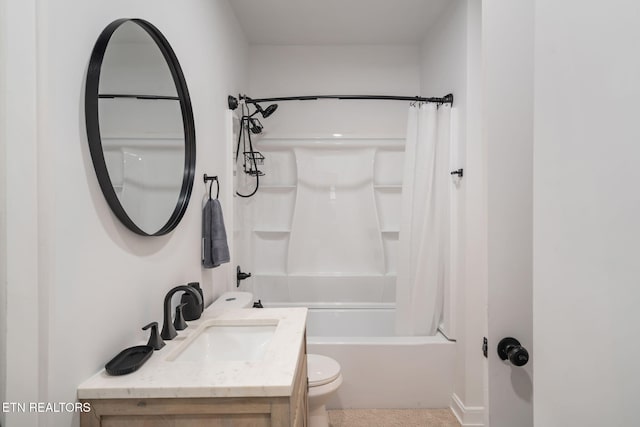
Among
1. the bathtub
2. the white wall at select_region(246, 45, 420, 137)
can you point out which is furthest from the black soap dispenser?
the white wall at select_region(246, 45, 420, 137)

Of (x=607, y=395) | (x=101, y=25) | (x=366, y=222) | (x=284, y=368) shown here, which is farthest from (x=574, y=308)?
(x=366, y=222)

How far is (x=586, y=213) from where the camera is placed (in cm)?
64

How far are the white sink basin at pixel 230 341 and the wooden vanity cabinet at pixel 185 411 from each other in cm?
34

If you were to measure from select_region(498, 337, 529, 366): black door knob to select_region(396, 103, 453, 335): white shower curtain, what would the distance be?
152cm

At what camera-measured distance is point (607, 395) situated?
607 mm

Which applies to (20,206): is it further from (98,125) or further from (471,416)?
Result: (471,416)

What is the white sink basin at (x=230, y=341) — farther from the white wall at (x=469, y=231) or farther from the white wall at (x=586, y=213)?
the white wall at (x=469, y=231)

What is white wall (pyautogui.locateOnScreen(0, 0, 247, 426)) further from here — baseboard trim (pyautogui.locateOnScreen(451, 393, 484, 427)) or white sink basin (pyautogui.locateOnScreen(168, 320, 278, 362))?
baseboard trim (pyautogui.locateOnScreen(451, 393, 484, 427))

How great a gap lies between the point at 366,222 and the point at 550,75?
2.51m

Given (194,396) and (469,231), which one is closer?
(194,396)

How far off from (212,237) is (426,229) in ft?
5.08

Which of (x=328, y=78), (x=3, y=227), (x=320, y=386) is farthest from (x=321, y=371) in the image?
(x=328, y=78)

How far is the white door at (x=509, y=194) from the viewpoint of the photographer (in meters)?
0.90

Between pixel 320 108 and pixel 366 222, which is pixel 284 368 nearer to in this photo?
pixel 366 222
